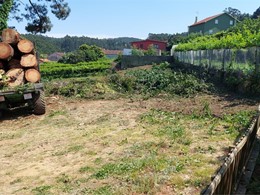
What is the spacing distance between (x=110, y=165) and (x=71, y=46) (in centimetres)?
15221

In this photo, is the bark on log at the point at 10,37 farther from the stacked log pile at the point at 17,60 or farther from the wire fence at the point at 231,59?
the wire fence at the point at 231,59

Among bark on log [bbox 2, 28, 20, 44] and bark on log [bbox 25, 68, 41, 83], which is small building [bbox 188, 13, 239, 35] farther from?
bark on log [bbox 25, 68, 41, 83]

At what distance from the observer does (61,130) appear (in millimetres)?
8273

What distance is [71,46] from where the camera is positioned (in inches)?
6004

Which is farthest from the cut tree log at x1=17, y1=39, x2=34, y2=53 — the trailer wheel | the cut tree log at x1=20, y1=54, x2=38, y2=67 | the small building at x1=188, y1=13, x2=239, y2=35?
the small building at x1=188, y1=13, x2=239, y2=35

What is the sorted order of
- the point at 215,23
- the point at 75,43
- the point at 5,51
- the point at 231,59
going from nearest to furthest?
the point at 5,51, the point at 231,59, the point at 215,23, the point at 75,43

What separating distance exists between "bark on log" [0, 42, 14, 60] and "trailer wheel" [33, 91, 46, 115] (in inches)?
63.9

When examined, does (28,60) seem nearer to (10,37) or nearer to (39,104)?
(10,37)

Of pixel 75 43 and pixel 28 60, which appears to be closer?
pixel 28 60

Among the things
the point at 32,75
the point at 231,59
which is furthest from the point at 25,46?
the point at 231,59

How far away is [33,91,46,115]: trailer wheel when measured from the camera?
32.8 ft

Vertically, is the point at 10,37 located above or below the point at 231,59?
above

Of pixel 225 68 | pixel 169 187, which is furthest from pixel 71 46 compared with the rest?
pixel 169 187

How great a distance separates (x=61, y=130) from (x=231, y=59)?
921 centimetres
